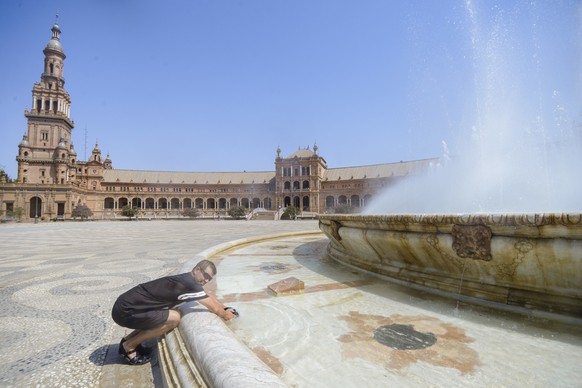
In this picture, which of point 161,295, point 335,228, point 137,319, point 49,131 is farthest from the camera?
point 49,131

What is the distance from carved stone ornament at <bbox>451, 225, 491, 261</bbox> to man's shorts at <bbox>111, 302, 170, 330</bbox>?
8.03 ft

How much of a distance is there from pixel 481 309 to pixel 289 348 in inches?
71.0

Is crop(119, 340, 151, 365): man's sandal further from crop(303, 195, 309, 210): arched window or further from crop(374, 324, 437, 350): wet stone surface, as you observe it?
crop(303, 195, 309, 210): arched window

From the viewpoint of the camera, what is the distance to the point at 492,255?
8.00 feet

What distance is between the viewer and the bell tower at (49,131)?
6072 cm

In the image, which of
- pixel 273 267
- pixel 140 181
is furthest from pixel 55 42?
pixel 273 267

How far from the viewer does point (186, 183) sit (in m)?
77.8

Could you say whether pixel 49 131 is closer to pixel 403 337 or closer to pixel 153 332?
pixel 153 332

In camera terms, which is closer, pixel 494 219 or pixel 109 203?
pixel 494 219

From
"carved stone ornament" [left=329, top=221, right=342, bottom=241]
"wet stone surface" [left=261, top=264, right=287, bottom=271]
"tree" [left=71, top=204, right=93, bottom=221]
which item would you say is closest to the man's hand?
"wet stone surface" [left=261, top=264, right=287, bottom=271]

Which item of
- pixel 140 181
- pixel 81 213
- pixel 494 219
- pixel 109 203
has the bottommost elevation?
pixel 81 213

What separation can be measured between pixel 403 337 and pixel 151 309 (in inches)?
71.7

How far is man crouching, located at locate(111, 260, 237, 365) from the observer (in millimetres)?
2107

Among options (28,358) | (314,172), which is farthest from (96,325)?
(314,172)
